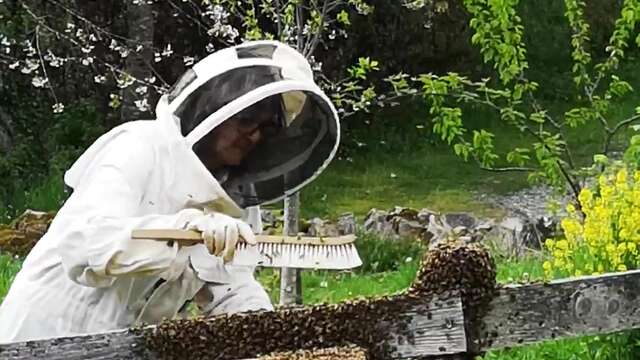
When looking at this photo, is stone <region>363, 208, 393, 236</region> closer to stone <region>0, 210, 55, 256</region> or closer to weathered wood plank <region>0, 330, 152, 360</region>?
stone <region>0, 210, 55, 256</region>

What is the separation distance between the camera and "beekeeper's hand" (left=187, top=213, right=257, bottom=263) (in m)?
2.31

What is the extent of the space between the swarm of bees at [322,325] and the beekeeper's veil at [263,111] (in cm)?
52

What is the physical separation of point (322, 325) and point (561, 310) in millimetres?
672

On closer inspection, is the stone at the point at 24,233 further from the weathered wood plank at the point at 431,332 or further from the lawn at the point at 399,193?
the weathered wood plank at the point at 431,332

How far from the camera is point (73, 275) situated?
8.04 feet

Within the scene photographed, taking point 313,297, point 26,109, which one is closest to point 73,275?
point 313,297

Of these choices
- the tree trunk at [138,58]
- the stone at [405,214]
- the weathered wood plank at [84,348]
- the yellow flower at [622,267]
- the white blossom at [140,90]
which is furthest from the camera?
the tree trunk at [138,58]

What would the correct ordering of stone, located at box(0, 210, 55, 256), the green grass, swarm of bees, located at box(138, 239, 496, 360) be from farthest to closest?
1. stone, located at box(0, 210, 55, 256)
2. the green grass
3. swarm of bees, located at box(138, 239, 496, 360)

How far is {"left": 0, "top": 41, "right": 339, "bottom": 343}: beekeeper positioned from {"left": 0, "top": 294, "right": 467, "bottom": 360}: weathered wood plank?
8.3 inches

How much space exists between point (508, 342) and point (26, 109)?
10530 mm

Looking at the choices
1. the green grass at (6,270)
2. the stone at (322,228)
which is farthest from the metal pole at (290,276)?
the stone at (322,228)

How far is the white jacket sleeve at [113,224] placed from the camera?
237 cm

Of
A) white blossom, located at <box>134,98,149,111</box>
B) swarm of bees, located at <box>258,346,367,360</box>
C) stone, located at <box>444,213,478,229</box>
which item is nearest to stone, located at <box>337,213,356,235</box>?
stone, located at <box>444,213,478,229</box>

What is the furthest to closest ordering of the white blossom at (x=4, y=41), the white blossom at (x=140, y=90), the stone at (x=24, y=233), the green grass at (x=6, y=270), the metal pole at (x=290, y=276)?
the white blossom at (x=4, y=41) → the white blossom at (x=140, y=90) → the stone at (x=24, y=233) → the green grass at (x=6, y=270) → the metal pole at (x=290, y=276)
